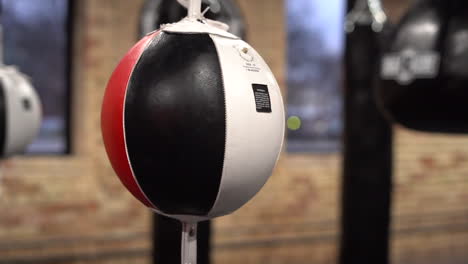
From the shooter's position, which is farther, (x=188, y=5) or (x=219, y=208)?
(x=188, y=5)

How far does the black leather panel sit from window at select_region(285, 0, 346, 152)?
128 inches

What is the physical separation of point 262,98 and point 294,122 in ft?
10.8

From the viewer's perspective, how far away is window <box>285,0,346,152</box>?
4500 mm

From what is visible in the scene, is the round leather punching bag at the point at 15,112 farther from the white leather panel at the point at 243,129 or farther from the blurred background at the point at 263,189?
the white leather panel at the point at 243,129

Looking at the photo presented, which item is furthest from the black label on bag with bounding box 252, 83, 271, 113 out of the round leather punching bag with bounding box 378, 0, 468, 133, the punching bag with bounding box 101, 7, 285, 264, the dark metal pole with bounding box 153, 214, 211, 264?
the round leather punching bag with bounding box 378, 0, 468, 133

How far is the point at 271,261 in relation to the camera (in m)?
4.36

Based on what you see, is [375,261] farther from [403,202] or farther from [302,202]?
[403,202]

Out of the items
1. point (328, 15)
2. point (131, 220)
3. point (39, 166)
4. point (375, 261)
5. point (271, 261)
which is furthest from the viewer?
point (328, 15)

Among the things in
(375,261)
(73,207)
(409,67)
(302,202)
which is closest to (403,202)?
(302,202)

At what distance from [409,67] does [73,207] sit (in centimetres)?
226

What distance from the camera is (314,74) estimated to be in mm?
4656

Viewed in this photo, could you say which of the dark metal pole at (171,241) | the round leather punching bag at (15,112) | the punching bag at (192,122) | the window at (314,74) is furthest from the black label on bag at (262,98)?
the window at (314,74)

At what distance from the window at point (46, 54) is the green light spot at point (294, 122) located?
5.00 ft

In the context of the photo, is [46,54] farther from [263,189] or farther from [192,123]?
[192,123]
